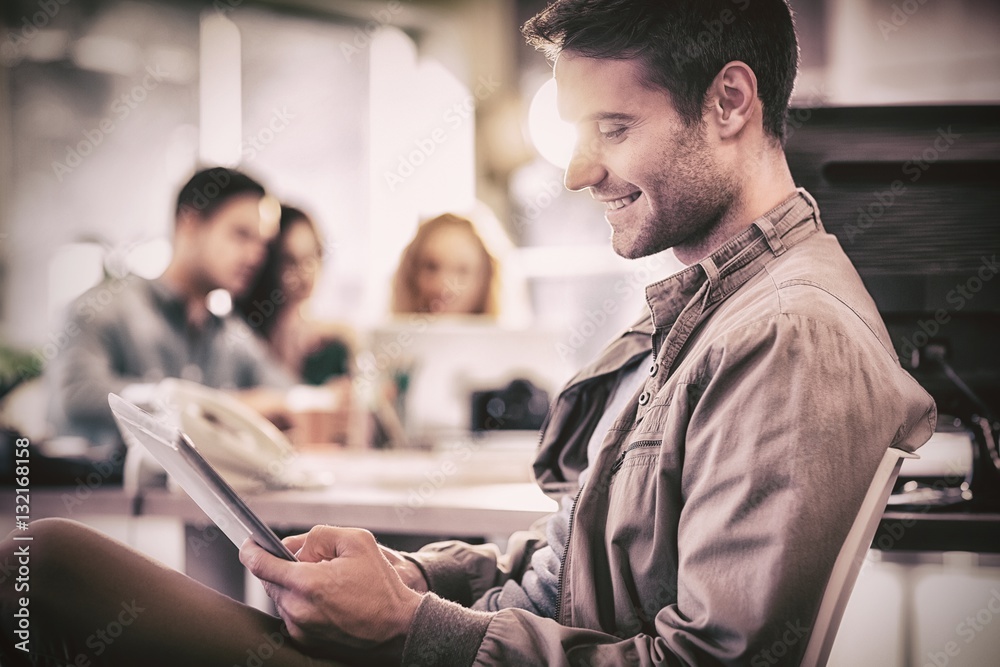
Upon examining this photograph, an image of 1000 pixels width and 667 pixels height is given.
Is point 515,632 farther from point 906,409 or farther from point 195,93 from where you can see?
point 195,93

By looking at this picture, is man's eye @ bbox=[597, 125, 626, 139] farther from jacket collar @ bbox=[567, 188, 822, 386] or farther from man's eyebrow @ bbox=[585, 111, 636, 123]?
jacket collar @ bbox=[567, 188, 822, 386]

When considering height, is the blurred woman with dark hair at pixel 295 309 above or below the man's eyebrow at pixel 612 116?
below

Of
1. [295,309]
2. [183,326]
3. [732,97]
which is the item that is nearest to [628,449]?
[732,97]

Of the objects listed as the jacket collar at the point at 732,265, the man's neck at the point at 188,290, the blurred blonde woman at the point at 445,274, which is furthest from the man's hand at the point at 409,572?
the blurred blonde woman at the point at 445,274

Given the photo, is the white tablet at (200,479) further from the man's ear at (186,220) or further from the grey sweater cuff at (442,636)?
the man's ear at (186,220)

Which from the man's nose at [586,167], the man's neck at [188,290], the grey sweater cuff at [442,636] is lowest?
the grey sweater cuff at [442,636]

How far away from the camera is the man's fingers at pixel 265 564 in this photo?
36.3 inches

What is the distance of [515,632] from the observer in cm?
91

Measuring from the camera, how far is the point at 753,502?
0.82 m

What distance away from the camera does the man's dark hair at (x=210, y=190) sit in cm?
312

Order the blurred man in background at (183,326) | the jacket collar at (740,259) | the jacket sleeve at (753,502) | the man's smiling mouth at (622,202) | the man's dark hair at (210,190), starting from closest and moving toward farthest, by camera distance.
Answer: the jacket sleeve at (753,502) → the jacket collar at (740,259) → the man's smiling mouth at (622,202) → the blurred man in background at (183,326) → the man's dark hair at (210,190)

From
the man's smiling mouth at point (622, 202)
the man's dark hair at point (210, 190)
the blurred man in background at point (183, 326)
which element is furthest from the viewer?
the man's dark hair at point (210, 190)

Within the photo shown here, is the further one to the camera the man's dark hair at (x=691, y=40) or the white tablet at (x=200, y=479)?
the man's dark hair at (x=691, y=40)

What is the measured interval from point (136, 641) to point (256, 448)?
96 centimetres
